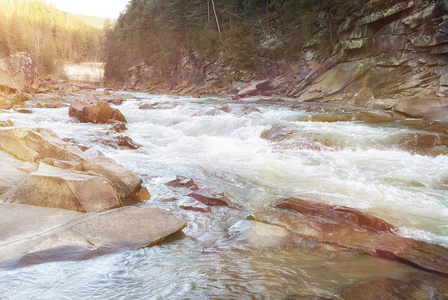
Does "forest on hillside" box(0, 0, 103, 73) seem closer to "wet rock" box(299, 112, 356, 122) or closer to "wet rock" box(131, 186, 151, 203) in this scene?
"wet rock" box(299, 112, 356, 122)

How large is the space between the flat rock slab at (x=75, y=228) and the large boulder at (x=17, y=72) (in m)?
21.1

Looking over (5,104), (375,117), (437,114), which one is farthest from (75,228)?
(5,104)

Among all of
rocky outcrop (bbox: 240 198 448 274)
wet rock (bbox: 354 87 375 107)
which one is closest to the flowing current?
rocky outcrop (bbox: 240 198 448 274)

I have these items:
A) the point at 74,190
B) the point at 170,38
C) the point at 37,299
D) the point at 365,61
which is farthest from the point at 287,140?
the point at 170,38

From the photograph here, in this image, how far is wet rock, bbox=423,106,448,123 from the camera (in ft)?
36.3

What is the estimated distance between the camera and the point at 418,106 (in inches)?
490

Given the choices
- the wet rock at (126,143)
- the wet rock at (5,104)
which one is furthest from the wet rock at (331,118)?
the wet rock at (5,104)

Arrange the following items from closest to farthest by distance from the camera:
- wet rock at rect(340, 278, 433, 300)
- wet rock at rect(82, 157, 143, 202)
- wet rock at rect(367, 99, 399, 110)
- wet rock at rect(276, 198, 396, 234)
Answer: wet rock at rect(340, 278, 433, 300) → wet rock at rect(276, 198, 396, 234) → wet rock at rect(82, 157, 143, 202) → wet rock at rect(367, 99, 399, 110)

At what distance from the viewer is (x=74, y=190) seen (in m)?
4.20

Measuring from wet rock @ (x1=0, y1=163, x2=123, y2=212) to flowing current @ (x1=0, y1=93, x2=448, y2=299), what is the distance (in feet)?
3.43

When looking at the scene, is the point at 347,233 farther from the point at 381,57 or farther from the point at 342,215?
the point at 381,57

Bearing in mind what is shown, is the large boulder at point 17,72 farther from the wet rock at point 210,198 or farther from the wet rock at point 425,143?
the wet rock at point 425,143

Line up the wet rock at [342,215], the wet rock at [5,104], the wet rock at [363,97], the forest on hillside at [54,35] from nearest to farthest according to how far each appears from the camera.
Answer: the wet rock at [342,215], the wet rock at [5,104], the wet rock at [363,97], the forest on hillside at [54,35]

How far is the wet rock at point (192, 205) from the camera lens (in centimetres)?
496
